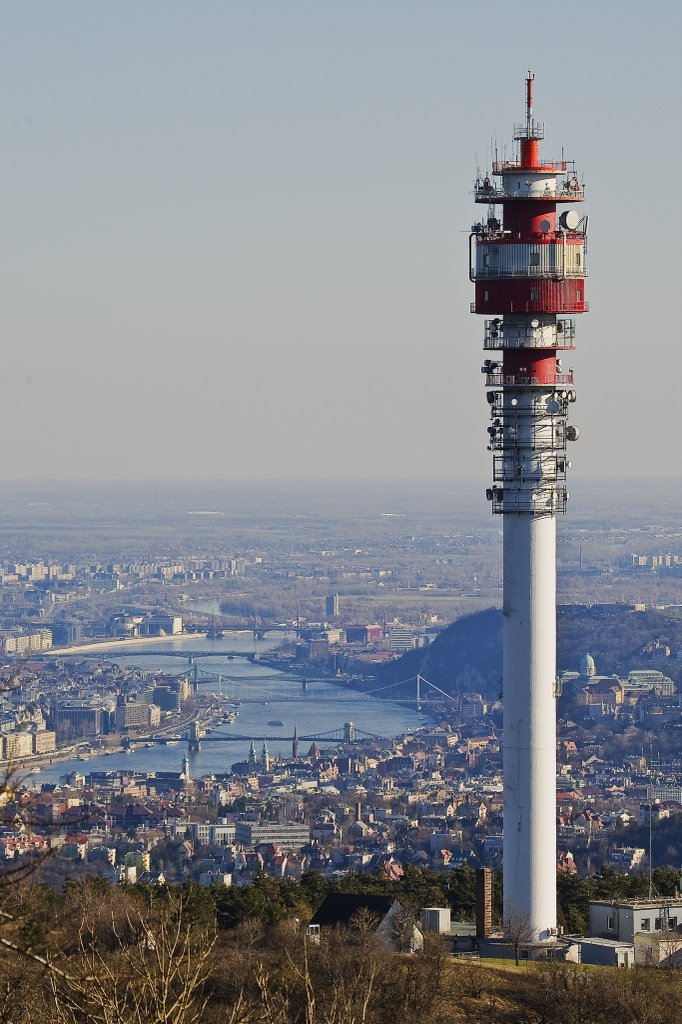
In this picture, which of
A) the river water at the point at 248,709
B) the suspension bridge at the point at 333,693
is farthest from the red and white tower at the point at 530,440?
the suspension bridge at the point at 333,693

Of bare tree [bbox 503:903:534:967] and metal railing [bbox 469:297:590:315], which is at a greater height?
metal railing [bbox 469:297:590:315]

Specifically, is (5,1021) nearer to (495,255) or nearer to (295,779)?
(495,255)

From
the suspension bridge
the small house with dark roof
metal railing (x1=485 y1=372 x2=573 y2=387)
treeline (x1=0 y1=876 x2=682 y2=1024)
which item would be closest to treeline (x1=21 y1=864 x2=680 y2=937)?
the small house with dark roof

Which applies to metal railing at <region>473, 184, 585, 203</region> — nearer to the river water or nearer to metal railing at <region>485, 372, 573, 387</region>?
metal railing at <region>485, 372, 573, 387</region>

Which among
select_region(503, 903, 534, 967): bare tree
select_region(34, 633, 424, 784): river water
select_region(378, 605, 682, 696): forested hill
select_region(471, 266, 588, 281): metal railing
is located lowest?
select_region(34, 633, 424, 784): river water

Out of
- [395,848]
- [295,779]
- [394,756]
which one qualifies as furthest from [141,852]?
[394,756]

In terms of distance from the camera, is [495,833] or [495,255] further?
[495,833]

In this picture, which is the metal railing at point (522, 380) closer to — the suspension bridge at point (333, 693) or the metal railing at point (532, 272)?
the metal railing at point (532, 272)
